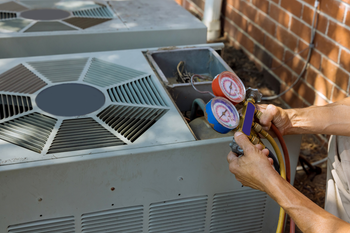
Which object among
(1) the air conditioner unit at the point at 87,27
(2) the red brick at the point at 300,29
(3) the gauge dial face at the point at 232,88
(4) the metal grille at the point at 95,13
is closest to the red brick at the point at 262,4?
(2) the red brick at the point at 300,29

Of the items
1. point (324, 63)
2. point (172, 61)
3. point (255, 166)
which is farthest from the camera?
point (324, 63)

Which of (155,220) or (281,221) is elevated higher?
(281,221)

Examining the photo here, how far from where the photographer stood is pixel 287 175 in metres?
1.20

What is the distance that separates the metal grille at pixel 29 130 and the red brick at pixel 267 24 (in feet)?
7.03

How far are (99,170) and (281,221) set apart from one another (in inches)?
22.7

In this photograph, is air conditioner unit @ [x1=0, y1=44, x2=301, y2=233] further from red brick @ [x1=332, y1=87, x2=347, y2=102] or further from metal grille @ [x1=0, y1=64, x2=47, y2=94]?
red brick @ [x1=332, y1=87, x2=347, y2=102]

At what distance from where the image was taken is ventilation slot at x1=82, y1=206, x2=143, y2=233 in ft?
3.80

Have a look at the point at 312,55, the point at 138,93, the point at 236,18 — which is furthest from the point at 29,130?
the point at 236,18

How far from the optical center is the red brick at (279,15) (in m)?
2.63

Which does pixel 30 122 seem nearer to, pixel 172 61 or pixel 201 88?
pixel 201 88

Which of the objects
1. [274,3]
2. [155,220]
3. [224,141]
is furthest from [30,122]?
[274,3]

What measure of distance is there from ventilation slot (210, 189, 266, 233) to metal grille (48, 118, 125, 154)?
17.4 inches

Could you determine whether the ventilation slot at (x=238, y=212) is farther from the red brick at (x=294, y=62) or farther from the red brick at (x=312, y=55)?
the red brick at (x=294, y=62)

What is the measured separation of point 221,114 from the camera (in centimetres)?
109
